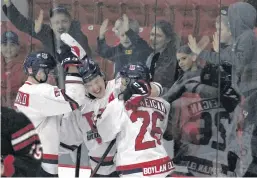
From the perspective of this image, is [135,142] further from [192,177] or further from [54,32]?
[54,32]

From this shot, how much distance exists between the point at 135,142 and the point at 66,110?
15.4 inches

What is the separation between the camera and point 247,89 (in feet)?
11.7

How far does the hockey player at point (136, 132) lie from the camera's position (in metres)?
3.18

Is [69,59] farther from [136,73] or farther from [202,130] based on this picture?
[202,130]

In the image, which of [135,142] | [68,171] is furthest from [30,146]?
[68,171]

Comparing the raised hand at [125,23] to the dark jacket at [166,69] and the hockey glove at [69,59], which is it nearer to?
the dark jacket at [166,69]

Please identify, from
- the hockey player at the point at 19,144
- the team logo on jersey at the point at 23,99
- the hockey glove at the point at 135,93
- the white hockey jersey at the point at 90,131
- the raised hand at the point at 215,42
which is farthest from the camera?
the raised hand at the point at 215,42

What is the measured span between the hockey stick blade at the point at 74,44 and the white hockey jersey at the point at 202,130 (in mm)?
658

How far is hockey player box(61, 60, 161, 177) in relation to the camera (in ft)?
11.0

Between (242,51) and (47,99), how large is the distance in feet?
3.62

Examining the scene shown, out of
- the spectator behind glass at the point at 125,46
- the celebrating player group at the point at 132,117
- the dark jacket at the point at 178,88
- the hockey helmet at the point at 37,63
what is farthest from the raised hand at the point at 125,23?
the hockey helmet at the point at 37,63

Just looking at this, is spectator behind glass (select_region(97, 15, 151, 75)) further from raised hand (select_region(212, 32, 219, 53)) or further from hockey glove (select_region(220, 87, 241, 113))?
hockey glove (select_region(220, 87, 241, 113))

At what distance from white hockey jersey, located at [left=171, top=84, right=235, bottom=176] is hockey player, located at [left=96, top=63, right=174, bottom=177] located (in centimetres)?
45

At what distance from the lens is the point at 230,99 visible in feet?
11.8
